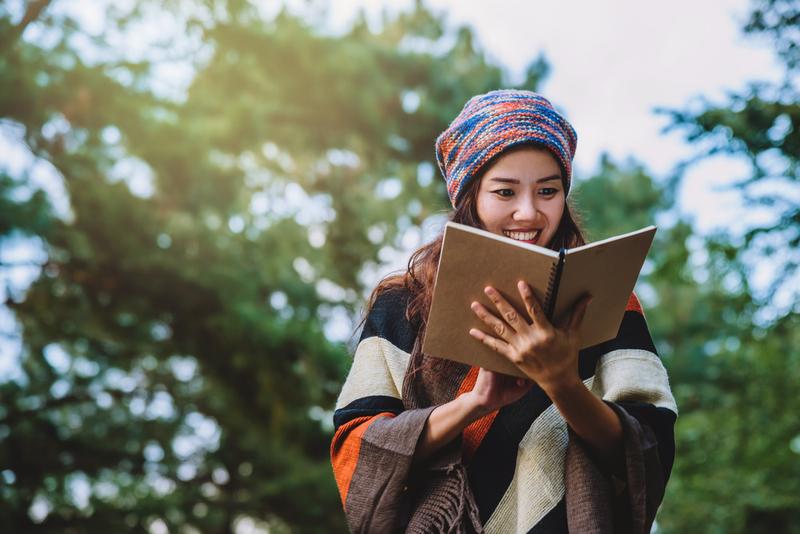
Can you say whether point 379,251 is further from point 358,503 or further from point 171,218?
point 358,503

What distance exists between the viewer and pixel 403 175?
10.3 meters

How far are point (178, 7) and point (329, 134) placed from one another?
293 centimetres

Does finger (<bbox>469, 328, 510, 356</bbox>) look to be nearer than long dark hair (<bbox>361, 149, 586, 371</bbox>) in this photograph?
Yes

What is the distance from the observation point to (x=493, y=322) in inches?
57.7

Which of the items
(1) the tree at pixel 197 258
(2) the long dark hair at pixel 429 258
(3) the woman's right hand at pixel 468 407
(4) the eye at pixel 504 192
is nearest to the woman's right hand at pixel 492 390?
(3) the woman's right hand at pixel 468 407

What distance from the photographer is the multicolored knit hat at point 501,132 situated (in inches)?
70.9

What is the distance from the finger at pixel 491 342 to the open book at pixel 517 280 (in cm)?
2

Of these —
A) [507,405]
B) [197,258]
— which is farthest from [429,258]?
[197,258]

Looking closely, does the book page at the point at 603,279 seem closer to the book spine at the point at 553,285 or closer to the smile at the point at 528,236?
the book spine at the point at 553,285

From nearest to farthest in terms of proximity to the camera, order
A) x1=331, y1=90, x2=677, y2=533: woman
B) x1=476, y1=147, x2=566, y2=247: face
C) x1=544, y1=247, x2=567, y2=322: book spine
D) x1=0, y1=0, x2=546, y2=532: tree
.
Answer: x1=544, y1=247, x2=567, y2=322: book spine, x1=331, y1=90, x2=677, y2=533: woman, x1=476, y1=147, x2=566, y2=247: face, x1=0, y1=0, x2=546, y2=532: tree

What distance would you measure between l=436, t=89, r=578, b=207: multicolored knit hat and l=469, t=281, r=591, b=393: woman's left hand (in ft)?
1.58

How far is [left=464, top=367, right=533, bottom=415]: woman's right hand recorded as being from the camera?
1512 millimetres

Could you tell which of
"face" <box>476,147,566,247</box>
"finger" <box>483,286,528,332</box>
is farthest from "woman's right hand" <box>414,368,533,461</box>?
"face" <box>476,147,566,247</box>

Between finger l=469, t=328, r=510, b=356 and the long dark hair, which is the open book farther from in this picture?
the long dark hair
